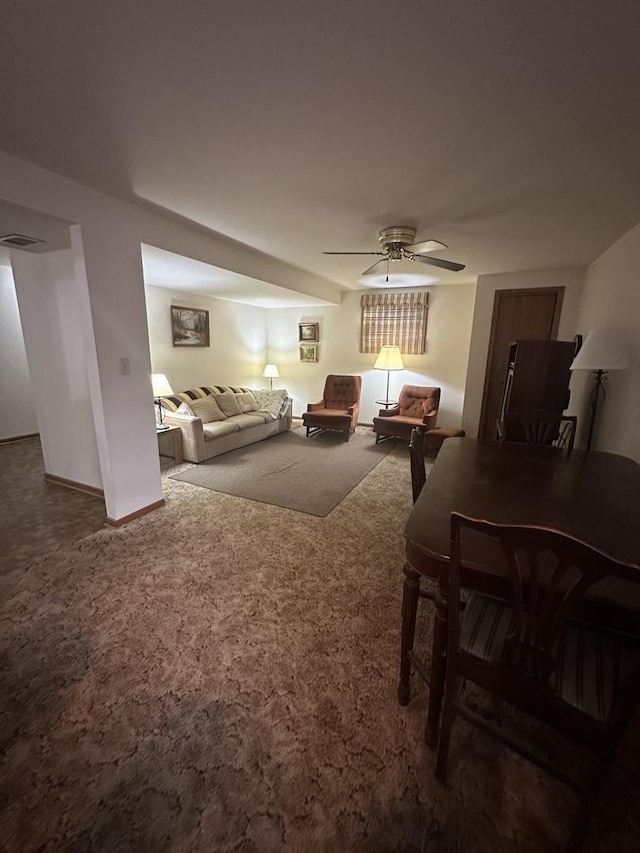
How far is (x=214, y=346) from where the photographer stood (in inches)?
223

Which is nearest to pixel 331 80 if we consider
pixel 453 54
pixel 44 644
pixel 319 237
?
pixel 453 54

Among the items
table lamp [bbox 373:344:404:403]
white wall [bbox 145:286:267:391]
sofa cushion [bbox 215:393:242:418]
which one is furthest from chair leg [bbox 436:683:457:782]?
white wall [bbox 145:286:267:391]

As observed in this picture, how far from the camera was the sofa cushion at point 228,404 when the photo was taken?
498 cm

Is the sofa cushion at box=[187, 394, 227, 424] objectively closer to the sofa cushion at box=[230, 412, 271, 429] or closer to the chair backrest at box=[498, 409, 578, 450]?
the sofa cushion at box=[230, 412, 271, 429]

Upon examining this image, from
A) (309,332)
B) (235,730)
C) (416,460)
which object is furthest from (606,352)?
(309,332)

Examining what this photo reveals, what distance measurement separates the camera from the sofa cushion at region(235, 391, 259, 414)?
5289 mm

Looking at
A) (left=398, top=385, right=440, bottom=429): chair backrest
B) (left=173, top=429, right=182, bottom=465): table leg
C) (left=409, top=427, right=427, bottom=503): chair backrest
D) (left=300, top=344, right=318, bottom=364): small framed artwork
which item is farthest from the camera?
(left=300, top=344, right=318, bottom=364): small framed artwork

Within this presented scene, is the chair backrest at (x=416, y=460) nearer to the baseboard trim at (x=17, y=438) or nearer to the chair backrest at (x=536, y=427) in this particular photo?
the chair backrest at (x=536, y=427)

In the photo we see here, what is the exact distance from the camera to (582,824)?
90 cm

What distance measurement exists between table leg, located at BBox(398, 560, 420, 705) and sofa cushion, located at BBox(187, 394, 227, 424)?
364 cm

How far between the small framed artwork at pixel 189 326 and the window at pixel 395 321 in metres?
2.59

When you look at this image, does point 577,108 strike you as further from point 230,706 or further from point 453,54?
point 230,706

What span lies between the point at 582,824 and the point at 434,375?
5112 mm

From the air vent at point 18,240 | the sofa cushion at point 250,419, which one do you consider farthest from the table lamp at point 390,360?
the air vent at point 18,240
